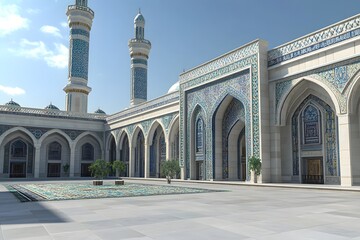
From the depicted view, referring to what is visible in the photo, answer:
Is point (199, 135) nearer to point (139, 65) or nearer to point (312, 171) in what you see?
point (312, 171)

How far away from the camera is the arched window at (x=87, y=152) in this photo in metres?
23.6

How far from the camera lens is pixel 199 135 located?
50.8 ft

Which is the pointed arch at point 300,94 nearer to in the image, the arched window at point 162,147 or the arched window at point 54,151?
the arched window at point 162,147

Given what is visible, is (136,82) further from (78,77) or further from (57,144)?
(57,144)

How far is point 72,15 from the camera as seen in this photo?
79.1 feet

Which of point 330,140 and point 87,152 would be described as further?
point 87,152

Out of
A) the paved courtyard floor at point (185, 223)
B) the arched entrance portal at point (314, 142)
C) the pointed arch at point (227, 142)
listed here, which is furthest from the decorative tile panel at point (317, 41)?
the paved courtyard floor at point (185, 223)

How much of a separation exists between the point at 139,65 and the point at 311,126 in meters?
17.5

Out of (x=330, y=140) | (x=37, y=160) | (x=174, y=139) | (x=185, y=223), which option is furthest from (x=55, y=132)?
Result: (x=185, y=223)

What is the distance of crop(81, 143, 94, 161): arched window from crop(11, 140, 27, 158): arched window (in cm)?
352

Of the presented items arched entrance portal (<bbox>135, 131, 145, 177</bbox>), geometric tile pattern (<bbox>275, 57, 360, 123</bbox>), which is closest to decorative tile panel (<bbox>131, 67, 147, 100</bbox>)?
arched entrance portal (<bbox>135, 131, 145, 177</bbox>)

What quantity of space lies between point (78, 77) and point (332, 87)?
1745cm

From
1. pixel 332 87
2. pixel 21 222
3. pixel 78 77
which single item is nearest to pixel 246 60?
pixel 332 87

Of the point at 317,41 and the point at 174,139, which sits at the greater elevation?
the point at 317,41
